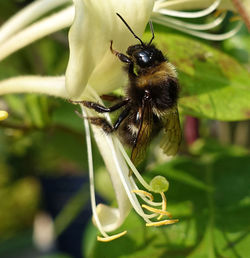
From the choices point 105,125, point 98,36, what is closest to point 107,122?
point 105,125

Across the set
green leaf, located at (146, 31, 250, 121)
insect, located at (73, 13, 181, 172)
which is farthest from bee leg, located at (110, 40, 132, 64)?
green leaf, located at (146, 31, 250, 121)

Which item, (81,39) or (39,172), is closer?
(81,39)

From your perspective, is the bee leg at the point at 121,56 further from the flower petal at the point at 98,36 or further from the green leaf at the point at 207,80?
the green leaf at the point at 207,80

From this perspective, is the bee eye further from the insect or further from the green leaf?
the green leaf

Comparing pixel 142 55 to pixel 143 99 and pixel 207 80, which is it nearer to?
pixel 143 99

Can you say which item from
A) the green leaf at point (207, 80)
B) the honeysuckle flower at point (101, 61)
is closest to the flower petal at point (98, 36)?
the honeysuckle flower at point (101, 61)

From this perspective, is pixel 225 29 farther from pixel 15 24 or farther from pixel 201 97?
pixel 15 24

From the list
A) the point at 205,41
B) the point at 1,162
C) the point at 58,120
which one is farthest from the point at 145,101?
the point at 1,162
